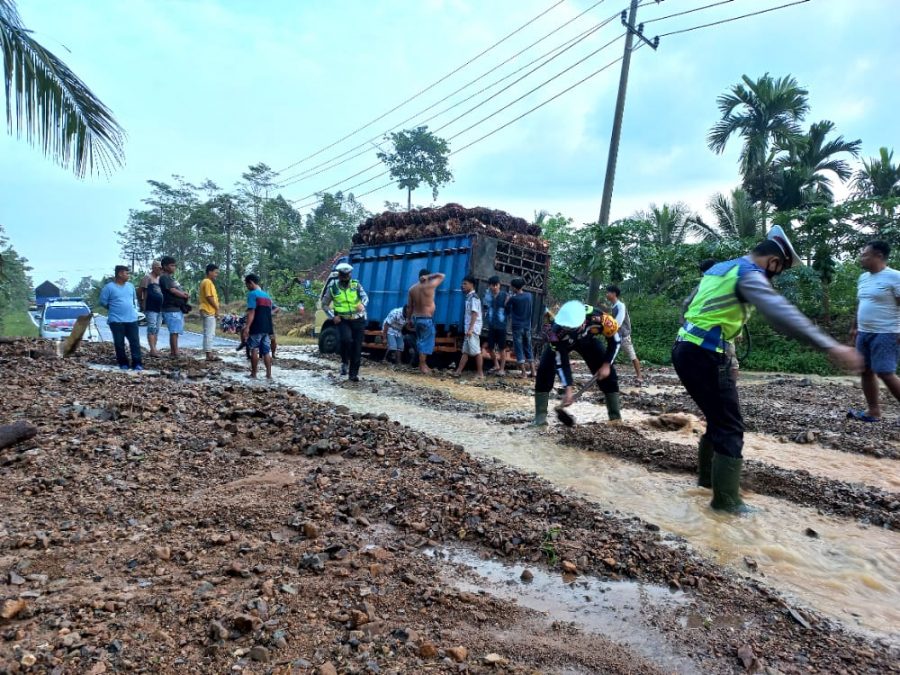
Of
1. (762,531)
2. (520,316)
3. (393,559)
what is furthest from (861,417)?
(393,559)

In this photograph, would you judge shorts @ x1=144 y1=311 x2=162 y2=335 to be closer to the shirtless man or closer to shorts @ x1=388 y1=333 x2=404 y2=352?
shorts @ x1=388 y1=333 x2=404 y2=352

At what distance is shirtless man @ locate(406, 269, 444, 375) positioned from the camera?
34.8 feet

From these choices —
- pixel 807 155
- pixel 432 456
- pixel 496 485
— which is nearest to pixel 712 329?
pixel 496 485

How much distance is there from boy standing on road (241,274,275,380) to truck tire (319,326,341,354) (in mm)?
4173

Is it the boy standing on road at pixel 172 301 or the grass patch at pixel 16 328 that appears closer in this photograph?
the boy standing on road at pixel 172 301

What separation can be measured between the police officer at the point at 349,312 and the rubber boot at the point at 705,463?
5758 millimetres

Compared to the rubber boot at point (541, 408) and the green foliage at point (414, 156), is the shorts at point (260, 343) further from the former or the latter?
the green foliage at point (414, 156)

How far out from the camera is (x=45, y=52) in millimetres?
4617

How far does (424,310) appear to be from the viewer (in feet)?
35.3

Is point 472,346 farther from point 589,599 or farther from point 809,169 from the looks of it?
point 809,169

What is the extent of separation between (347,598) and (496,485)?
1.78 m

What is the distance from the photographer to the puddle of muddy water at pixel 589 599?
7.55 ft

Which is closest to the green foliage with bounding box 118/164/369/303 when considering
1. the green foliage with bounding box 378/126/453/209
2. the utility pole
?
the green foliage with bounding box 378/126/453/209

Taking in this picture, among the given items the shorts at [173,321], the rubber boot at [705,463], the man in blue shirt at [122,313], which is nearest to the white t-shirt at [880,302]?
the rubber boot at [705,463]
